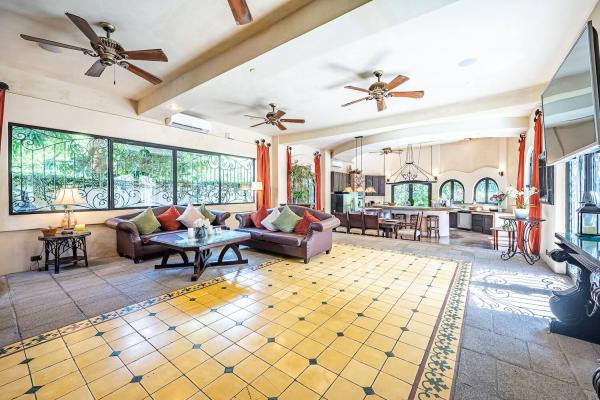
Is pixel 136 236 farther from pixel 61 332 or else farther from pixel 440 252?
pixel 440 252

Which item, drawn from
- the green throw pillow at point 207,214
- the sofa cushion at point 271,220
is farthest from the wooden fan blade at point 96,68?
the sofa cushion at point 271,220

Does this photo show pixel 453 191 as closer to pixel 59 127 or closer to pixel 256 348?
pixel 256 348

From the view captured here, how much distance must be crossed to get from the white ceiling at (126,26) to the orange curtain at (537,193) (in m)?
4.91

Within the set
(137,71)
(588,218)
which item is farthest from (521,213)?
(137,71)

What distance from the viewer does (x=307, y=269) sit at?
156 inches

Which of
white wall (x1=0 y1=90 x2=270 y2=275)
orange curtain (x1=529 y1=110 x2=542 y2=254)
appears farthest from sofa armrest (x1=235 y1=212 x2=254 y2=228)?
orange curtain (x1=529 y1=110 x2=542 y2=254)

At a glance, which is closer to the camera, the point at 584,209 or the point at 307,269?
the point at 584,209

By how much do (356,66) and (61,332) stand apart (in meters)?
4.49

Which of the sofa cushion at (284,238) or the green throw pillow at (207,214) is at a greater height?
the green throw pillow at (207,214)

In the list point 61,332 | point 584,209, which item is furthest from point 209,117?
point 584,209

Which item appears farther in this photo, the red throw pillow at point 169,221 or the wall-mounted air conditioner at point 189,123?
the wall-mounted air conditioner at point 189,123

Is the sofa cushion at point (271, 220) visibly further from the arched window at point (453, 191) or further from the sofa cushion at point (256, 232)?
the arched window at point (453, 191)

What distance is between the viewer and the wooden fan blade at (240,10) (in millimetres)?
1916

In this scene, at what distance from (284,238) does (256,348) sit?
2.52m
